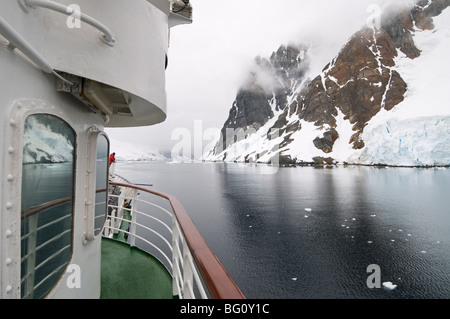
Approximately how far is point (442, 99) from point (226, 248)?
6925cm

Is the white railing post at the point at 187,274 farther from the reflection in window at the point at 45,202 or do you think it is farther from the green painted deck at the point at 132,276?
the green painted deck at the point at 132,276

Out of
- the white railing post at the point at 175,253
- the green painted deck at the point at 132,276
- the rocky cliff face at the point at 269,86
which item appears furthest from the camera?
the rocky cliff face at the point at 269,86

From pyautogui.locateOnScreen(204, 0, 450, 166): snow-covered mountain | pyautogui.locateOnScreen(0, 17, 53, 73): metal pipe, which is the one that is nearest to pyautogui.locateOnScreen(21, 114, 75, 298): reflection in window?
pyautogui.locateOnScreen(0, 17, 53, 73): metal pipe

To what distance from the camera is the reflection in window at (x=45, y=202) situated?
55.7 inches

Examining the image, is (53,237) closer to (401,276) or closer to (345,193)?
(401,276)

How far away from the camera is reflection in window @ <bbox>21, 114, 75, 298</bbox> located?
1415mm

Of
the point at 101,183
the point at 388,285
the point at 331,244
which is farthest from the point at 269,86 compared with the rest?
the point at 101,183

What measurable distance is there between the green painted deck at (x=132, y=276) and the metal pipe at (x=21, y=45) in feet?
8.74

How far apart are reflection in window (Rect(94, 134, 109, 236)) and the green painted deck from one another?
0.92m

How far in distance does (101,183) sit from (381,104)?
86702 mm

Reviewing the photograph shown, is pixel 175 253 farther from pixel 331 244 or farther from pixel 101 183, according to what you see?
pixel 331 244

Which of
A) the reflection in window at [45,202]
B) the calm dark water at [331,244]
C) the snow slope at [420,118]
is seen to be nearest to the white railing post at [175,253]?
the reflection in window at [45,202]

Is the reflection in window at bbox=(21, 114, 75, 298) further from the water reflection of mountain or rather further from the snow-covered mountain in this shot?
the snow-covered mountain

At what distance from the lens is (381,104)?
72062 mm
